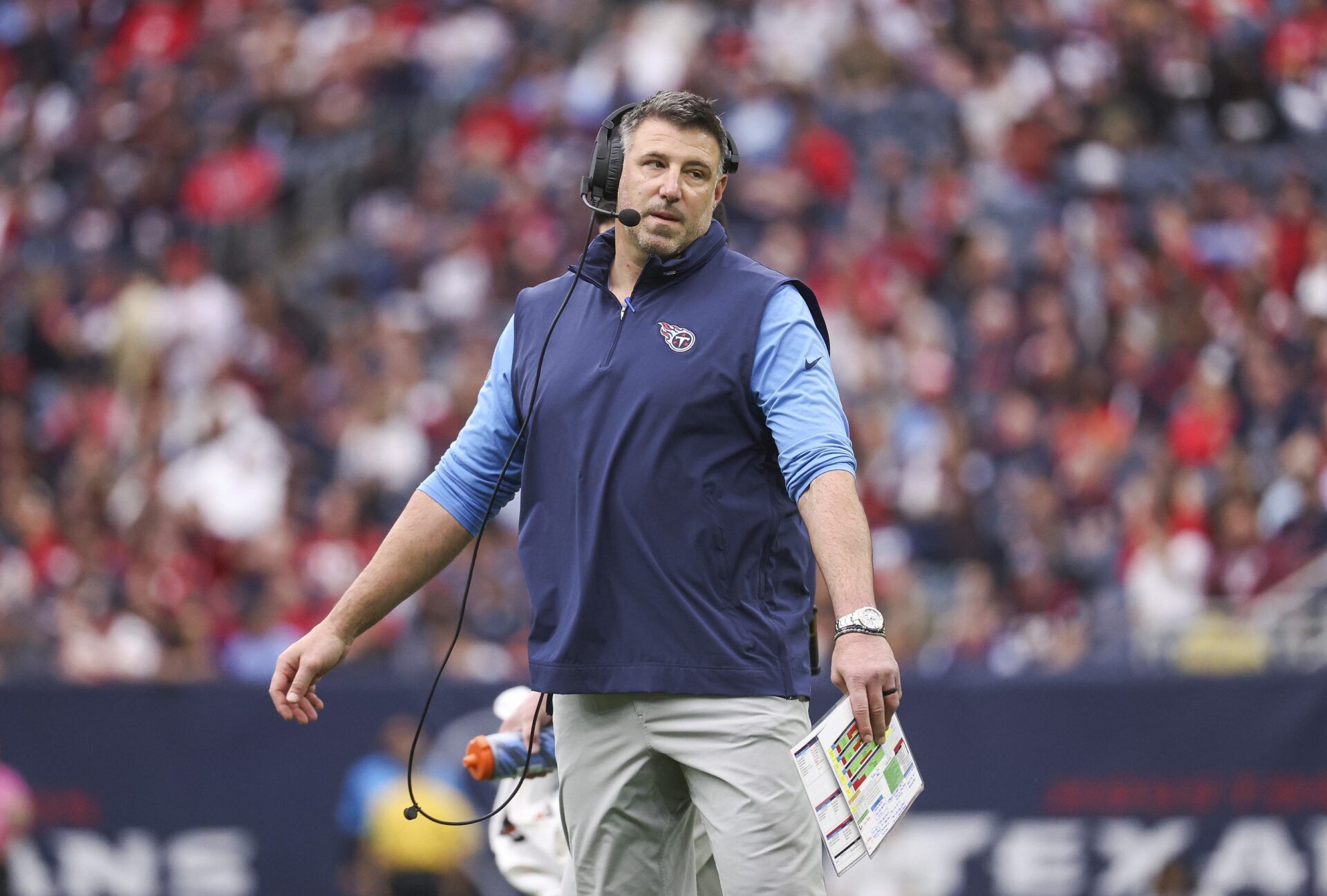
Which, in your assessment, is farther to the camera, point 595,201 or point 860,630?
point 595,201

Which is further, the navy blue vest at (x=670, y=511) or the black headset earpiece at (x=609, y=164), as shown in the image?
the black headset earpiece at (x=609, y=164)

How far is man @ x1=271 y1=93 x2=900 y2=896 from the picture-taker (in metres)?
3.71

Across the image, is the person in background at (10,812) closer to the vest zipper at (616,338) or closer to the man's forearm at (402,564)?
the man's forearm at (402,564)

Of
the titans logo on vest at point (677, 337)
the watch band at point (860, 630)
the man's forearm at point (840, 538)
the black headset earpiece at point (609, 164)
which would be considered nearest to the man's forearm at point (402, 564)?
the titans logo on vest at point (677, 337)

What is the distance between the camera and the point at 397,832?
8.36 m

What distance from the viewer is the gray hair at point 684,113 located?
12.8 feet

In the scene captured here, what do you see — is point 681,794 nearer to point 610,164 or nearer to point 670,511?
point 670,511

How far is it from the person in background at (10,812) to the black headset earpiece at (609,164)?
5573 mm

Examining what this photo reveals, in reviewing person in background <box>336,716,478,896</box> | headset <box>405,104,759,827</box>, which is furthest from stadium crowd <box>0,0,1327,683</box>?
headset <box>405,104,759,827</box>

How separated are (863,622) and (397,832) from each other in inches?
210

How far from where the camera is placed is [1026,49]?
1429cm

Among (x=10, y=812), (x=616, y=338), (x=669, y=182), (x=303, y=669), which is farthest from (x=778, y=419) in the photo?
(x=10, y=812)

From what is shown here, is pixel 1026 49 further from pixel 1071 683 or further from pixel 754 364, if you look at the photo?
pixel 754 364

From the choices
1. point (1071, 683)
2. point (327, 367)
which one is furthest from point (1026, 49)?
point (1071, 683)
